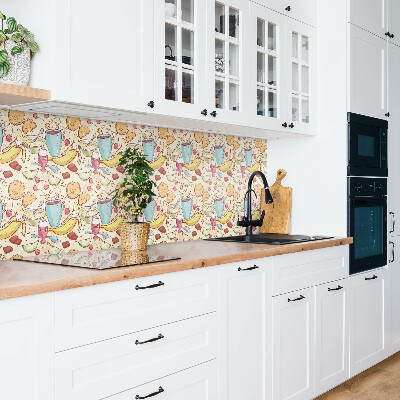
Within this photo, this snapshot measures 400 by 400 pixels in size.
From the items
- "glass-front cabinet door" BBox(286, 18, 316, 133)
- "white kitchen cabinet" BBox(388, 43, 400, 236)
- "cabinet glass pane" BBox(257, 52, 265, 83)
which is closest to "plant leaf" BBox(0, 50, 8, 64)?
"cabinet glass pane" BBox(257, 52, 265, 83)

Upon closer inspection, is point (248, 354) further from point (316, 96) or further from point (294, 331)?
point (316, 96)

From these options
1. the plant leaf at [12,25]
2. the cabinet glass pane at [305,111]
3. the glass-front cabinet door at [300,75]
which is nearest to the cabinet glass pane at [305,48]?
the glass-front cabinet door at [300,75]

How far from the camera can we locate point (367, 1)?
3676 mm

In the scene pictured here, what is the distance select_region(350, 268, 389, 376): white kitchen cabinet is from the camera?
138 inches

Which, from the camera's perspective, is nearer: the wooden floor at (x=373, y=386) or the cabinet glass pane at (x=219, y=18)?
the cabinet glass pane at (x=219, y=18)

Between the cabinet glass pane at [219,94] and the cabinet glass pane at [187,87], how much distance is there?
0.61 feet

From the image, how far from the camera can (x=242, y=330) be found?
2.65 meters

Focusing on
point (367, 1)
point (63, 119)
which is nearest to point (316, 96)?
point (367, 1)

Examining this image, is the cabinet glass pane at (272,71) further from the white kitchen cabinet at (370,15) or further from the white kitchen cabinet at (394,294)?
the white kitchen cabinet at (394,294)

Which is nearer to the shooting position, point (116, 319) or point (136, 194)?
point (116, 319)

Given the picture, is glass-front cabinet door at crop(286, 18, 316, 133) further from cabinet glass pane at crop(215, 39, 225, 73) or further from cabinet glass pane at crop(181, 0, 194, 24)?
cabinet glass pane at crop(181, 0, 194, 24)

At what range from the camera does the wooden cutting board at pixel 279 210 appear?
3.67 meters

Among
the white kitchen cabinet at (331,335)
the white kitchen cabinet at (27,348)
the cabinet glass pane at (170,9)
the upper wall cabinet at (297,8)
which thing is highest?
the upper wall cabinet at (297,8)

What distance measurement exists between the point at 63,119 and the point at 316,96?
1.73m
